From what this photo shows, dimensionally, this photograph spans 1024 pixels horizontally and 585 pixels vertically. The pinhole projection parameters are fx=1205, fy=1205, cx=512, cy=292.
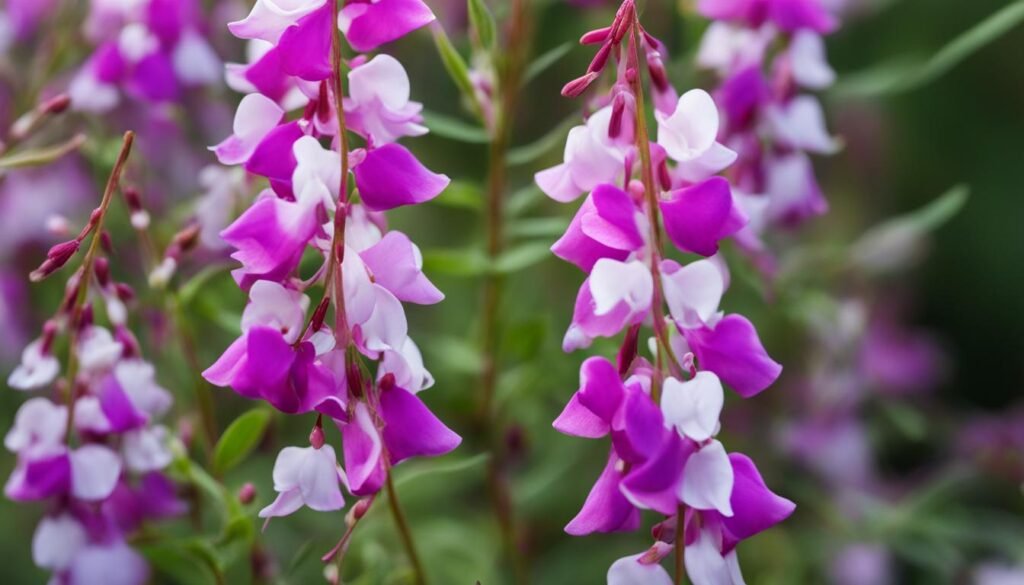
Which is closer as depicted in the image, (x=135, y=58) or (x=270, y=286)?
(x=270, y=286)

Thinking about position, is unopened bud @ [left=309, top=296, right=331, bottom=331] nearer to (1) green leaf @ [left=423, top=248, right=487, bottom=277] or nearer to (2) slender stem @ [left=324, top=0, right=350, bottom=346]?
(2) slender stem @ [left=324, top=0, right=350, bottom=346]

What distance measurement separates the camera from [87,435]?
518 millimetres

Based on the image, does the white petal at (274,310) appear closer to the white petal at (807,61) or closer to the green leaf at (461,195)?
the green leaf at (461,195)

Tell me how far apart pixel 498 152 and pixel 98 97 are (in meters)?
0.21

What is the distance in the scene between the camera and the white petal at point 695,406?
383 mm

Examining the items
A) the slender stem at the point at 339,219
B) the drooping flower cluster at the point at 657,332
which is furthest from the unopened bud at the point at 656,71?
the slender stem at the point at 339,219

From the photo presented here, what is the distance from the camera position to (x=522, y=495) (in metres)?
0.72

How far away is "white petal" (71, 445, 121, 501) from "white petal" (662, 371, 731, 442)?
257 mm

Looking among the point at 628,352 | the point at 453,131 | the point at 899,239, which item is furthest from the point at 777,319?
the point at 628,352

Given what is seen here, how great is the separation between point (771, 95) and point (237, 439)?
1.04ft

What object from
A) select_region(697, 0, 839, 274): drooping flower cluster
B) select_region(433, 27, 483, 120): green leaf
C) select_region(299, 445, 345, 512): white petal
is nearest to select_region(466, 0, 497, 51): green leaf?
select_region(433, 27, 483, 120): green leaf

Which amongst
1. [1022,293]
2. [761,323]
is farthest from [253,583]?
[1022,293]

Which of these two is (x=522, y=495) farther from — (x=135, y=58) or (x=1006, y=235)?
(x=1006, y=235)

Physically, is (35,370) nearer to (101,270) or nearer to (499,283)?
(101,270)
